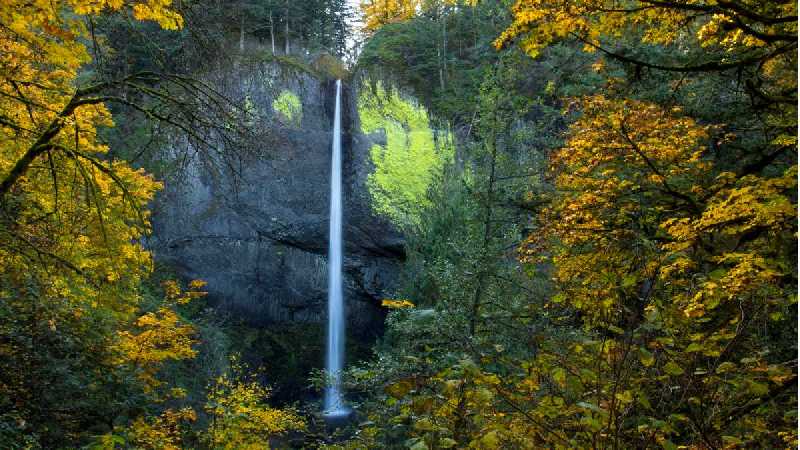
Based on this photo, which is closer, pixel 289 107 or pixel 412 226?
pixel 412 226

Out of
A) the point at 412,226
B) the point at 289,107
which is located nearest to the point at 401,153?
the point at 412,226

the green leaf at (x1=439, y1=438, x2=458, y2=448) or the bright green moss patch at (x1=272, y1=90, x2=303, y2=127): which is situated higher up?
the bright green moss patch at (x1=272, y1=90, x2=303, y2=127)

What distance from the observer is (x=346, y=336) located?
81.1 ft

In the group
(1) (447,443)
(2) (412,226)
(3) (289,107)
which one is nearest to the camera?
(1) (447,443)

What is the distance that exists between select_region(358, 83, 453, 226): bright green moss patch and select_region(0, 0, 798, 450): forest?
10cm

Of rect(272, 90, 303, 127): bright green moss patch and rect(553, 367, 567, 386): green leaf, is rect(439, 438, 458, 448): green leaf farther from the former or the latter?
rect(272, 90, 303, 127): bright green moss patch

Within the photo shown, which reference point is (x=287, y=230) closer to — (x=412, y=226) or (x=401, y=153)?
(x=412, y=226)

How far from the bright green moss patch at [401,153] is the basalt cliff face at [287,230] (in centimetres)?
52

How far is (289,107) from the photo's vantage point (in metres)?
24.8

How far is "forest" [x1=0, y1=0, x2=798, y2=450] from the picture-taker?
11.0ft

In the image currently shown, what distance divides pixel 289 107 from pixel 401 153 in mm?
5022

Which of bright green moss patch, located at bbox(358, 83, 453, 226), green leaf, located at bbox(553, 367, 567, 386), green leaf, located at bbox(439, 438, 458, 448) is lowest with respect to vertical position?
green leaf, located at bbox(439, 438, 458, 448)

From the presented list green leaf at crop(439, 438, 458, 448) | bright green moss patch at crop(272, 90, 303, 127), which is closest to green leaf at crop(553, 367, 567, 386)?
green leaf at crop(439, 438, 458, 448)

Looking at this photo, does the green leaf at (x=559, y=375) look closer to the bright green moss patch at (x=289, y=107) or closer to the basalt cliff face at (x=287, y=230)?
the basalt cliff face at (x=287, y=230)
